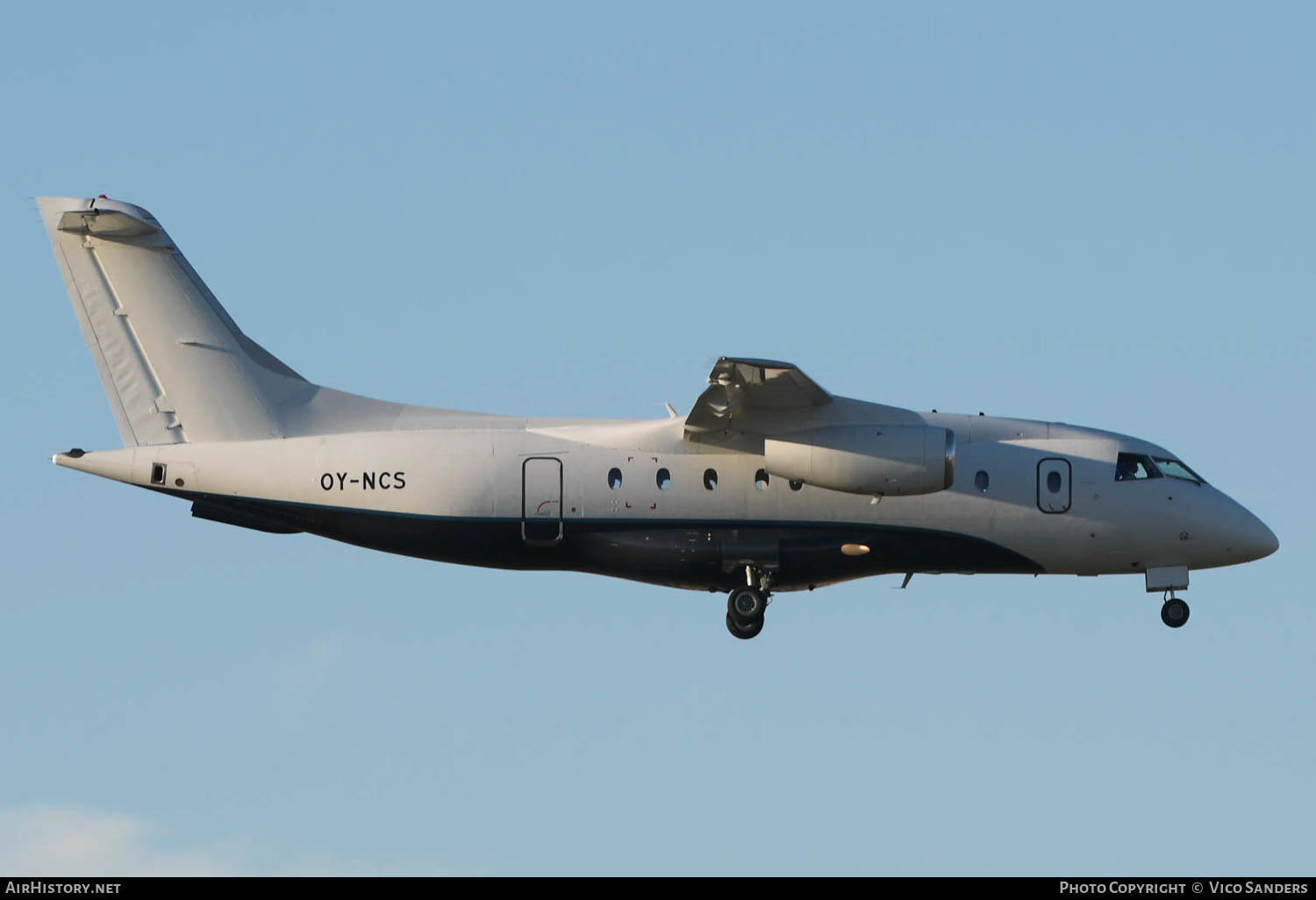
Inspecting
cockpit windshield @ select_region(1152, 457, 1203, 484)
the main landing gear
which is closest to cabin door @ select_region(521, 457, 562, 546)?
the main landing gear

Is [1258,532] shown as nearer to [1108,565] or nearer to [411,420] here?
[1108,565]

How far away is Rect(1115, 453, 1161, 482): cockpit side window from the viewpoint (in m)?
27.7

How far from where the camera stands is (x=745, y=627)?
90.4 feet

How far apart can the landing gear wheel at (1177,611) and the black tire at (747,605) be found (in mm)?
5454

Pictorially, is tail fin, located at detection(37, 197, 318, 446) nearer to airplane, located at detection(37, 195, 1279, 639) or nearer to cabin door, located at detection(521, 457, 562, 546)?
airplane, located at detection(37, 195, 1279, 639)

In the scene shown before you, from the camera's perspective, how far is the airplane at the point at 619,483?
27.1 m

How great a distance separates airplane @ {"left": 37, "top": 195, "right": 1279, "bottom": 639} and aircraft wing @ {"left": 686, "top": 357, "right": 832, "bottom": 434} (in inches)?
1.7

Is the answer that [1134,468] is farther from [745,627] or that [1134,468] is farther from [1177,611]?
[745,627]

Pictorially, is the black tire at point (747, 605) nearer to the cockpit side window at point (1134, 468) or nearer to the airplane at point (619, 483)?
the airplane at point (619, 483)

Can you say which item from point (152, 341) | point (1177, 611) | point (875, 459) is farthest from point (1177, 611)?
point (152, 341)
